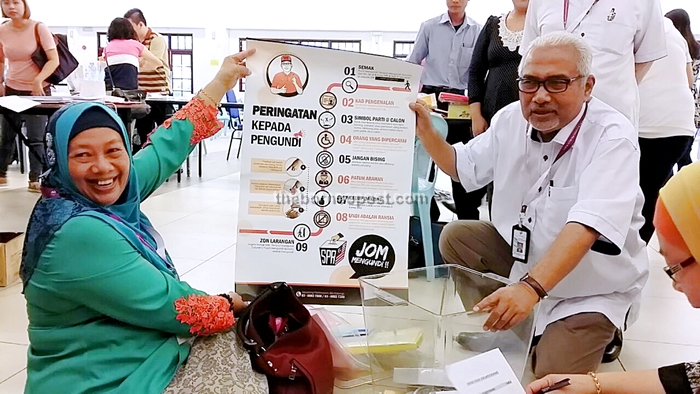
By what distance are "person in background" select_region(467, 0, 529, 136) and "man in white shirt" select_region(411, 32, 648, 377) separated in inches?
35.3

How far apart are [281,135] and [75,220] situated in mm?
698

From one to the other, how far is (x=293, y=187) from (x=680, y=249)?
1.10 m

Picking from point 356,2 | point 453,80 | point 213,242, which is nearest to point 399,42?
point 356,2

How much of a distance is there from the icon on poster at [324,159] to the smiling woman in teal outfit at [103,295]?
21.8 inches

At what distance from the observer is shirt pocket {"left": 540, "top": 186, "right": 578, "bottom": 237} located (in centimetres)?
179

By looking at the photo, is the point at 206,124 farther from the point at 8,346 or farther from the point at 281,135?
the point at 8,346

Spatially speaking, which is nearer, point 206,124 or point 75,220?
point 75,220

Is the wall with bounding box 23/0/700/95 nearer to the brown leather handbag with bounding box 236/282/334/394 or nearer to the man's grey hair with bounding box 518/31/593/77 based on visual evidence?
the man's grey hair with bounding box 518/31/593/77

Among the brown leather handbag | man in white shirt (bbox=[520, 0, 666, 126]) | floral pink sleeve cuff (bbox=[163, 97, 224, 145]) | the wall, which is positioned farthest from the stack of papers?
the wall

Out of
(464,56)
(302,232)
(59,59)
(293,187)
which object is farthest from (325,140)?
(59,59)

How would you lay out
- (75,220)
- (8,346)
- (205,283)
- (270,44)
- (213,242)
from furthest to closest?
(213,242)
(205,283)
(8,346)
(270,44)
(75,220)

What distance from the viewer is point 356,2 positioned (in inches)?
532

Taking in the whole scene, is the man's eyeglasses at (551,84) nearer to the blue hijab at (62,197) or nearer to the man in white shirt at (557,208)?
the man in white shirt at (557,208)

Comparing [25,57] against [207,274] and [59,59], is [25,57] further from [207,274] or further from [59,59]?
[207,274]
